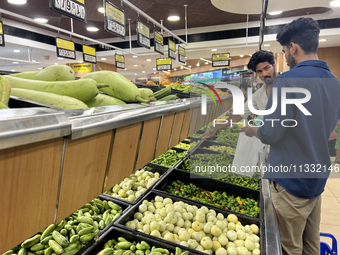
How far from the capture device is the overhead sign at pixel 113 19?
4.27m

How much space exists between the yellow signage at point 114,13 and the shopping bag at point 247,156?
3.16 m

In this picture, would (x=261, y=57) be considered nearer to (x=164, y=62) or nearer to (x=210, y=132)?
(x=210, y=132)

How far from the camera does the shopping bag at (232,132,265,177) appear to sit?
9.03 ft

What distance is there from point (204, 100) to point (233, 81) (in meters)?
1.08

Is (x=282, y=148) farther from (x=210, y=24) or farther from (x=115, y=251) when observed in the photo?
(x=210, y=24)

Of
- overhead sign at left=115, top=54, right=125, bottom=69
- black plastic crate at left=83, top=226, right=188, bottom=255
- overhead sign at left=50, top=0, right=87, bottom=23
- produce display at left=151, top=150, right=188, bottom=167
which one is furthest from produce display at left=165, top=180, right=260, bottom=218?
overhead sign at left=115, top=54, right=125, bottom=69

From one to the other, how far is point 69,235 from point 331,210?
4.12m

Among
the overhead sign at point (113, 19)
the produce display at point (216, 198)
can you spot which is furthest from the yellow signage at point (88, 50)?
the produce display at point (216, 198)

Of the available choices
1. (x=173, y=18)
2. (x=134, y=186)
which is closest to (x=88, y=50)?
(x=173, y=18)

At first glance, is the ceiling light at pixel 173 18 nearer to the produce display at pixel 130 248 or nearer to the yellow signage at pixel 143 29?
the yellow signage at pixel 143 29

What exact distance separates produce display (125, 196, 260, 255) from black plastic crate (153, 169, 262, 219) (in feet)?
1.29

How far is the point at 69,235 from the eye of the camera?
1.49m

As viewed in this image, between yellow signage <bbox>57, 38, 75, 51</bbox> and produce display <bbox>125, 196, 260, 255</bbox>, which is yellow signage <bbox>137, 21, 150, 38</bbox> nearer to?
yellow signage <bbox>57, 38, 75, 51</bbox>

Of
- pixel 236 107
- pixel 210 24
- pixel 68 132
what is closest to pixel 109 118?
pixel 68 132
